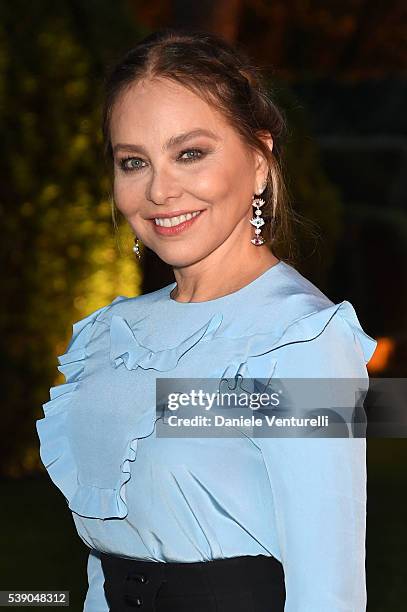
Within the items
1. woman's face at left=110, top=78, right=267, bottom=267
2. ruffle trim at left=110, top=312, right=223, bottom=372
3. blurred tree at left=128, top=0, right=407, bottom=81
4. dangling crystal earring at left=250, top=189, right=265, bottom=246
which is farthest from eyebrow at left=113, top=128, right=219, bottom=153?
blurred tree at left=128, top=0, right=407, bottom=81

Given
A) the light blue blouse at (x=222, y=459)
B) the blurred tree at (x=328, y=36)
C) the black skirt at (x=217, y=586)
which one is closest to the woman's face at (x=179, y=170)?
the light blue blouse at (x=222, y=459)

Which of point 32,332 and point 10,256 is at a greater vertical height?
point 10,256

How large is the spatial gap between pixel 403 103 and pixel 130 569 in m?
16.8

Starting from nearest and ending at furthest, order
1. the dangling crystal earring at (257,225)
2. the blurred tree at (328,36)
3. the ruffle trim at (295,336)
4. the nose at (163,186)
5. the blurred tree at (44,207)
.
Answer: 1. the ruffle trim at (295,336)
2. the nose at (163,186)
3. the dangling crystal earring at (257,225)
4. the blurred tree at (44,207)
5. the blurred tree at (328,36)

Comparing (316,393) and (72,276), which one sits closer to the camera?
(316,393)

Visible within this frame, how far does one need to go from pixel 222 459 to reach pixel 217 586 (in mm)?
242

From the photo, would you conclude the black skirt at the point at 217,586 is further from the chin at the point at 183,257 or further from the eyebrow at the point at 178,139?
the eyebrow at the point at 178,139

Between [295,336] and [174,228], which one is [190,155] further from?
[295,336]

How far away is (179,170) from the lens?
8.03 feet

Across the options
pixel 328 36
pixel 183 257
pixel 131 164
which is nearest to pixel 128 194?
pixel 131 164

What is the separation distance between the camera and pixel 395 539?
741cm

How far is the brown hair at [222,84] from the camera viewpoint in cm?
249

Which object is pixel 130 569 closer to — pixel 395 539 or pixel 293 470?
pixel 293 470

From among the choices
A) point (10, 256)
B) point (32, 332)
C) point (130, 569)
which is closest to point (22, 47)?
point (10, 256)
